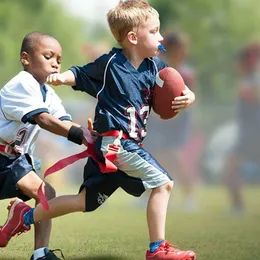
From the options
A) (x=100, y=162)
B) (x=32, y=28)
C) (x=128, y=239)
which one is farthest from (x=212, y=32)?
(x=100, y=162)

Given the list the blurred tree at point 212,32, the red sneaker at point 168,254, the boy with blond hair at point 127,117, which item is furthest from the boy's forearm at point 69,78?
the blurred tree at point 212,32

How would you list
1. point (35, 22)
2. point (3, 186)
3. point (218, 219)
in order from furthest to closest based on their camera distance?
1. point (35, 22)
2. point (218, 219)
3. point (3, 186)

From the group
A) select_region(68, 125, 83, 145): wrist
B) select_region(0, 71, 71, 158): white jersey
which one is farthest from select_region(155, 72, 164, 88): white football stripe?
select_region(0, 71, 71, 158): white jersey

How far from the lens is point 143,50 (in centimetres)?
343

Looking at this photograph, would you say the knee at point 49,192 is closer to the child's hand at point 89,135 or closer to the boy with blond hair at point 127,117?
the boy with blond hair at point 127,117

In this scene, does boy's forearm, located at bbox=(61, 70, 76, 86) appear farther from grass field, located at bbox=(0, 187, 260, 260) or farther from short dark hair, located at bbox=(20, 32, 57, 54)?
grass field, located at bbox=(0, 187, 260, 260)

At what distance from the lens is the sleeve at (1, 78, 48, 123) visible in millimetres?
3393

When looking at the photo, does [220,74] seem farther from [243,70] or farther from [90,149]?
[90,149]

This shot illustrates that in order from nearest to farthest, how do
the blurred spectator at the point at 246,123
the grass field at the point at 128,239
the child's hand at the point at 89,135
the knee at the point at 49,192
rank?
the child's hand at the point at 89,135 < the knee at the point at 49,192 < the grass field at the point at 128,239 < the blurred spectator at the point at 246,123

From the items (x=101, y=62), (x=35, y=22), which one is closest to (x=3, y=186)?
(x=101, y=62)

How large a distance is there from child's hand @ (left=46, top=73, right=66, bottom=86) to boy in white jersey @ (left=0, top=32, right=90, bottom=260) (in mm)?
129

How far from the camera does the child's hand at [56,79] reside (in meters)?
3.33

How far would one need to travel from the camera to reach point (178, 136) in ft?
31.4

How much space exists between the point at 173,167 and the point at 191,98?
5.78 m
